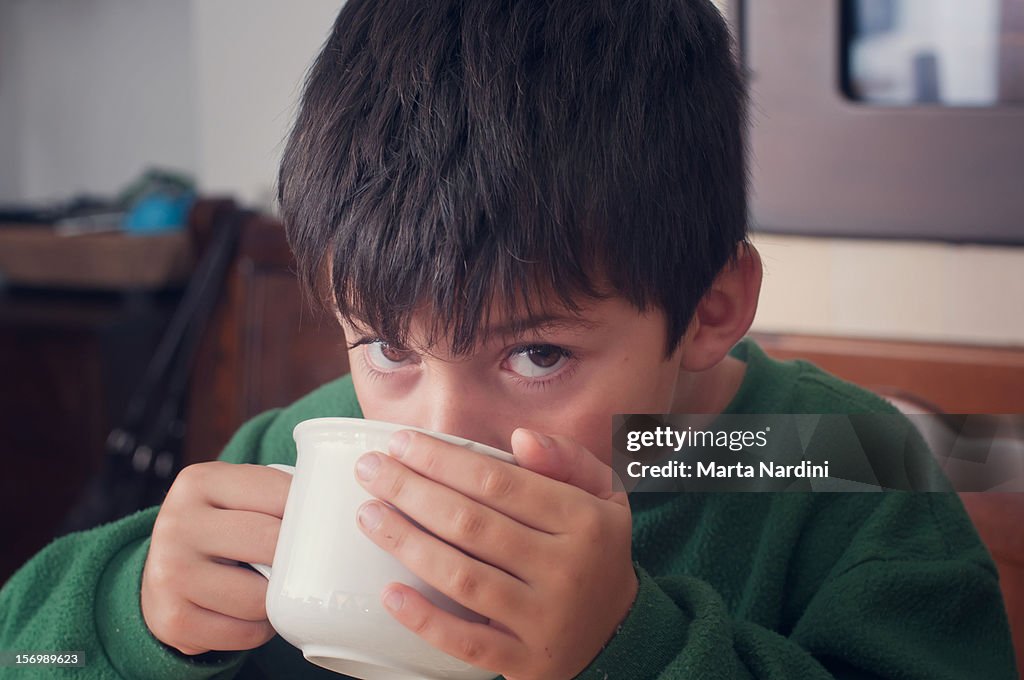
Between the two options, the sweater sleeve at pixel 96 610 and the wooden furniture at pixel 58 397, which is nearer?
the sweater sleeve at pixel 96 610

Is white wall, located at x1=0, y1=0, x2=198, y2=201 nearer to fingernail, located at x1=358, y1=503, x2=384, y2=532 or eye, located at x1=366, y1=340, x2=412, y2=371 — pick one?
eye, located at x1=366, y1=340, x2=412, y2=371

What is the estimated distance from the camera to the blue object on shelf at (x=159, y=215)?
1478 millimetres

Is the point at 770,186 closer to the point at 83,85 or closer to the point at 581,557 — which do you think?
the point at 581,557

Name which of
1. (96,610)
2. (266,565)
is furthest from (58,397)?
(266,565)

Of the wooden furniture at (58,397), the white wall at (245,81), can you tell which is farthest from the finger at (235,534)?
the wooden furniture at (58,397)

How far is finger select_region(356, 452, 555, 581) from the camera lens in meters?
0.31

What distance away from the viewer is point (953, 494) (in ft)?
1.59

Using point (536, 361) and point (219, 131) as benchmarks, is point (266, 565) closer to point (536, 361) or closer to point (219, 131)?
point (536, 361)

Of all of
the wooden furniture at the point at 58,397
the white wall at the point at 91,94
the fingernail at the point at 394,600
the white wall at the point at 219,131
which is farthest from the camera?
the white wall at the point at 91,94

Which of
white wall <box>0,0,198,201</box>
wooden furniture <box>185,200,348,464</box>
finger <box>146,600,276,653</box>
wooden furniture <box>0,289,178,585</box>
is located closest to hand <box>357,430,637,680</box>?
finger <box>146,600,276,653</box>

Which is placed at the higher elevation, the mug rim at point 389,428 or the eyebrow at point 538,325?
the eyebrow at point 538,325

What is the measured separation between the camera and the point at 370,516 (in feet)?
1.01

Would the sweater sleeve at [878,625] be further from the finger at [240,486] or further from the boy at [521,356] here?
the finger at [240,486]

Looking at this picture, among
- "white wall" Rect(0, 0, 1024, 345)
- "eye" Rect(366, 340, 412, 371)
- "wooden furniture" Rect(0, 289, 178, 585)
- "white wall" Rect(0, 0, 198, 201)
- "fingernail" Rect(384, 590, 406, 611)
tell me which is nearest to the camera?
"fingernail" Rect(384, 590, 406, 611)
